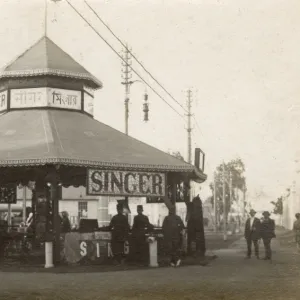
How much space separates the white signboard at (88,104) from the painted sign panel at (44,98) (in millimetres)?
423

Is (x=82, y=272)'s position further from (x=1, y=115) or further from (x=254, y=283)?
(x=1, y=115)

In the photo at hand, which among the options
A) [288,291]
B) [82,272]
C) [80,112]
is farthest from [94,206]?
[288,291]

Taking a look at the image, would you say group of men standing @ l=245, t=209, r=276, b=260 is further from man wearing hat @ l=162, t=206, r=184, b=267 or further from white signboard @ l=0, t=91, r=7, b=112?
white signboard @ l=0, t=91, r=7, b=112

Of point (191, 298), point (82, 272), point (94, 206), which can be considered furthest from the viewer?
point (94, 206)

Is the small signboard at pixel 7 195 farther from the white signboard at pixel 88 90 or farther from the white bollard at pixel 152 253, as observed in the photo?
the white bollard at pixel 152 253

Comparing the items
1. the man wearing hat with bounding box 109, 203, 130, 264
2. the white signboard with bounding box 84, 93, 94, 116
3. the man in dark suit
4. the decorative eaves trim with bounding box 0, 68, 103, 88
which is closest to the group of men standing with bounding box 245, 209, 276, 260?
the man in dark suit

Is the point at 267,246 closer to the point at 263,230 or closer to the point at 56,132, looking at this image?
the point at 263,230

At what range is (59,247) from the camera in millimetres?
18328

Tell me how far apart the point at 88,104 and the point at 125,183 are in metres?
4.43

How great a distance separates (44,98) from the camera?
20.9 m

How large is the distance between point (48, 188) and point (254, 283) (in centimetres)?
880

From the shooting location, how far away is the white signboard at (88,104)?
21991mm

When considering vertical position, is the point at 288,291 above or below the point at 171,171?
below

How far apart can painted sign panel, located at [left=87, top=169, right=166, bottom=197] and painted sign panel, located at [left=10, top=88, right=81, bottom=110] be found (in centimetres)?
382
